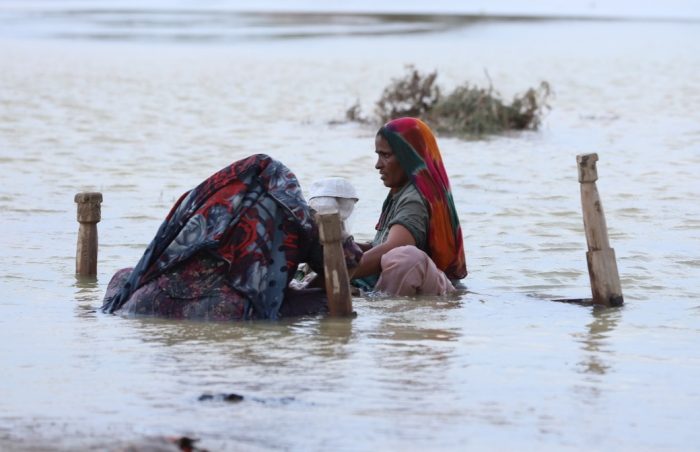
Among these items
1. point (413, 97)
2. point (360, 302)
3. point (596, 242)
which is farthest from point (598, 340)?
point (413, 97)

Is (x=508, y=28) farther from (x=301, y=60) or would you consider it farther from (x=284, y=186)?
(x=284, y=186)

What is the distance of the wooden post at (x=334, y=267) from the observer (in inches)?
254

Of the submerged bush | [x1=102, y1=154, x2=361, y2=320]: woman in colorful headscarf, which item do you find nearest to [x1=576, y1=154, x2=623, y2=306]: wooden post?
[x1=102, y1=154, x2=361, y2=320]: woman in colorful headscarf

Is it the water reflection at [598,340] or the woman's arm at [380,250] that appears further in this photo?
the woman's arm at [380,250]

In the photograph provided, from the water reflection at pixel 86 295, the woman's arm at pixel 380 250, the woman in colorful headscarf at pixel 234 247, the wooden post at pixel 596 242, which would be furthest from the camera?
the woman's arm at pixel 380 250

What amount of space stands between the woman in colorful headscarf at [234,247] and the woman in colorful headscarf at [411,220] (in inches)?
24.8

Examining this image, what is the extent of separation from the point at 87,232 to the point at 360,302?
1.73 meters

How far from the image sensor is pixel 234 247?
663 centimetres

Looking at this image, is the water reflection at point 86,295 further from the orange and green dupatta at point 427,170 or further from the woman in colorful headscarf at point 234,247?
the orange and green dupatta at point 427,170

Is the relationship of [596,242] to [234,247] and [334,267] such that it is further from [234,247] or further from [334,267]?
[234,247]

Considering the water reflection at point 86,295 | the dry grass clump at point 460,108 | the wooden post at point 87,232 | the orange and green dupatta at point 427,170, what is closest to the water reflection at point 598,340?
the orange and green dupatta at point 427,170

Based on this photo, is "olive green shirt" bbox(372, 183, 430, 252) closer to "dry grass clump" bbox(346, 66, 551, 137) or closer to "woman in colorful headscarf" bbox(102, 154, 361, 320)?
"woman in colorful headscarf" bbox(102, 154, 361, 320)

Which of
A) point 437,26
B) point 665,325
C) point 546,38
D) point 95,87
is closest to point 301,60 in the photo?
point 95,87

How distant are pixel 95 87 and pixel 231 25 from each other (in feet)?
70.0
